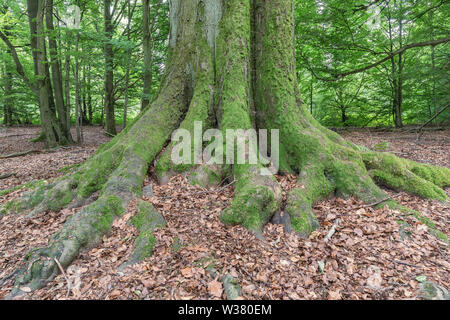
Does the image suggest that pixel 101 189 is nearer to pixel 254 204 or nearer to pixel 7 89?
pixel 254 204

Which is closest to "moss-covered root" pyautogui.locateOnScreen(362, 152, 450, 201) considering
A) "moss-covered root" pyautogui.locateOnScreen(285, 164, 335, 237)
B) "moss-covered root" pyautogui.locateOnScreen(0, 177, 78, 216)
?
"moss-covered root" pyautogui.locateOnScreen(285, 164, 335, 237)

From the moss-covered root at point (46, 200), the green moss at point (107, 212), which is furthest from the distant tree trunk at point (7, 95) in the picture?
the green moss at point (107, 212)

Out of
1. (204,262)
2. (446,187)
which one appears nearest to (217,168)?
(204,262)

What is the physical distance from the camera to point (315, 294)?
2.10 metres

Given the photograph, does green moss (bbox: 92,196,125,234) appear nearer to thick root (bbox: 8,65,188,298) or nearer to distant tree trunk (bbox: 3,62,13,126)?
thick root (bbox: 8,65,188,298)

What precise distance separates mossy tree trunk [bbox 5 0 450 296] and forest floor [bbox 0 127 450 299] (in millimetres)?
316

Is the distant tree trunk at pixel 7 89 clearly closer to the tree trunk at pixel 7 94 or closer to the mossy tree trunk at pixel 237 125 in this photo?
the tree trunk at pixel 7 94

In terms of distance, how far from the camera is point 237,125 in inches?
147

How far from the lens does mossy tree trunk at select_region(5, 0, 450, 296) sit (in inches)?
136

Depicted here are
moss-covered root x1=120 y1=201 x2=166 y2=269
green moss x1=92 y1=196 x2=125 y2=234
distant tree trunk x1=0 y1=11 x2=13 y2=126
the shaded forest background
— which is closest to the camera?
moss-covered root x1=120 y1=201 x2=166 y2=269

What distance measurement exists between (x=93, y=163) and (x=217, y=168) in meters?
2.12

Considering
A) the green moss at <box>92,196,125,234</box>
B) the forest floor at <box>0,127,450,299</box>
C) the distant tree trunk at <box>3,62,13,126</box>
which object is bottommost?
the forest floor at <box>0,127,450,299</box>

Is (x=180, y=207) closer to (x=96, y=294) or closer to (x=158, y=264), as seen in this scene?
(x=158, y=264)

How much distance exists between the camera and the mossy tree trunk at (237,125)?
3443 millimetres
